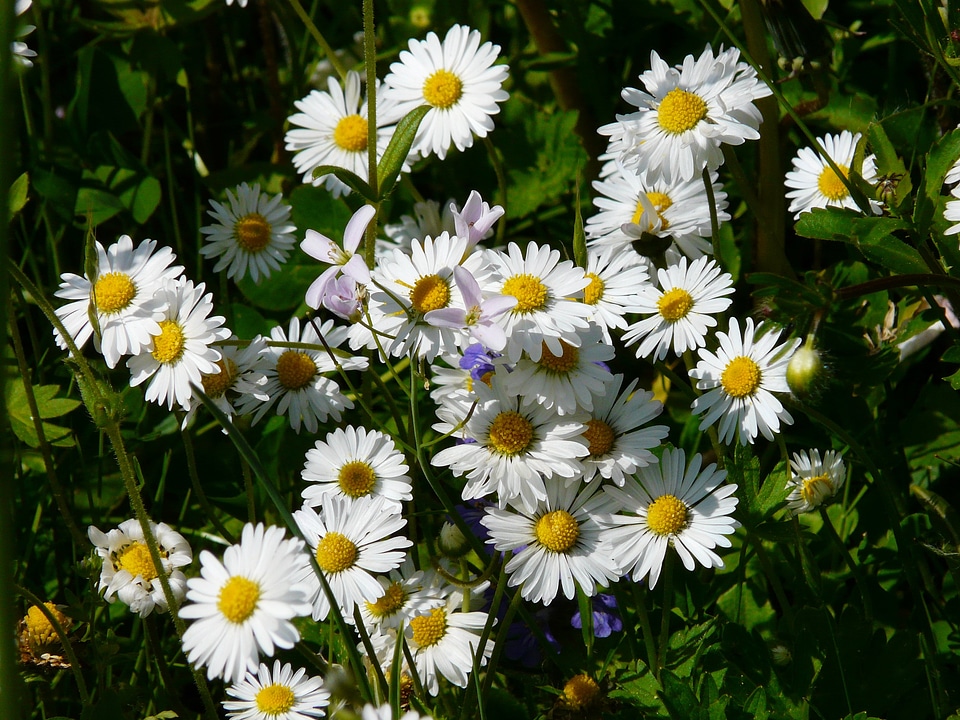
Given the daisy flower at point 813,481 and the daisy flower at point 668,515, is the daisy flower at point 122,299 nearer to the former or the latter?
the daisy flower at point 668,515

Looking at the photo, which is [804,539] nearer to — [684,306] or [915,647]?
[915,647]

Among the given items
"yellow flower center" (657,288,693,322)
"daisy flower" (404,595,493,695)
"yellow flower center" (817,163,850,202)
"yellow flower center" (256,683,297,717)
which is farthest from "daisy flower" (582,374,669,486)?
"yellow flower center" (817,163,850,202)

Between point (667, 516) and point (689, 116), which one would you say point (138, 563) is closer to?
point (667, 516)

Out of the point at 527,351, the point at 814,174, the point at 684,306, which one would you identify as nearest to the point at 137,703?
the point at 527,351

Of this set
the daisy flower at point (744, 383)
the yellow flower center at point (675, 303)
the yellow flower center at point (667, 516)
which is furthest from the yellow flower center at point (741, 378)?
the yellow flower center at point (667, 516)

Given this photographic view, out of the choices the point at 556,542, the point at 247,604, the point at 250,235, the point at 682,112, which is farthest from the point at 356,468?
the point at 682,112

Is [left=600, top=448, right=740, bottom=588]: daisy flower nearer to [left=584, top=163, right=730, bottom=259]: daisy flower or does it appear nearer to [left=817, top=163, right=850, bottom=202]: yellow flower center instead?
[left=584, top=163, right=730, bottom=259]: daisy flower
